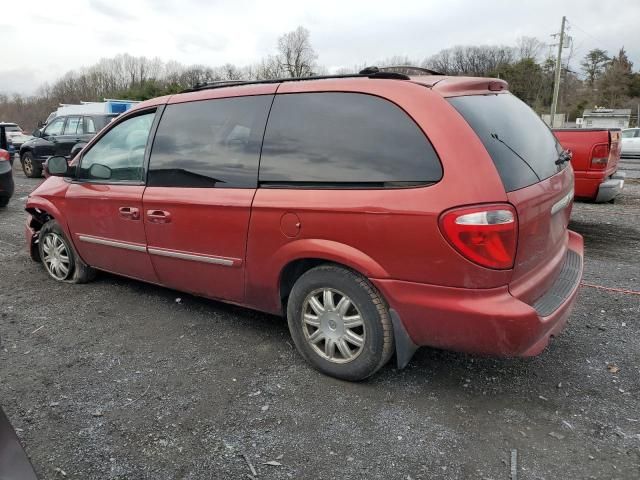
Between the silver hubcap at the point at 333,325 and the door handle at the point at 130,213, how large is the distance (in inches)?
62.4

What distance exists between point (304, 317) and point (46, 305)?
2.53 m

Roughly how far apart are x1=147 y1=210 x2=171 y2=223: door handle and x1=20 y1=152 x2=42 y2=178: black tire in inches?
480

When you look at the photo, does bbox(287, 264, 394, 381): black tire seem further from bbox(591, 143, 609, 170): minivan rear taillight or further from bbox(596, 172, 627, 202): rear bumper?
bbox(596, 172, 627, 202): rear bumper

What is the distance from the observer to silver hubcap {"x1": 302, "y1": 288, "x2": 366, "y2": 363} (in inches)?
113

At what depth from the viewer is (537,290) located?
2656 millimetres

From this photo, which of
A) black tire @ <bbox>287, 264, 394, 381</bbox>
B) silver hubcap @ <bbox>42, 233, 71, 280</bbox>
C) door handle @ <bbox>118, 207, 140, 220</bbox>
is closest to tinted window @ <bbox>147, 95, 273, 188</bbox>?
door handle @ <bbox>118, 207, 140, 220</bbox>

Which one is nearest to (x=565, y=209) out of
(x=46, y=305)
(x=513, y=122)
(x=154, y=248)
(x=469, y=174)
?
(x=513, y=122)

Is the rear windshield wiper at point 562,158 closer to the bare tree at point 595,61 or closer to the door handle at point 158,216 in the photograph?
the door handle at point 158,216

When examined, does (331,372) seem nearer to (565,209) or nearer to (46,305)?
(565,209)

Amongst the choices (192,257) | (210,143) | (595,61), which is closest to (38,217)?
(192,257)

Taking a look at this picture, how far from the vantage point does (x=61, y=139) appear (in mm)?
13805

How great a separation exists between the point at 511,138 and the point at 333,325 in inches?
56.6

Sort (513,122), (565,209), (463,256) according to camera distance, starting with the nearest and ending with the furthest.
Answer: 1. (463,256)
2. (513,122)
3. (565,209)

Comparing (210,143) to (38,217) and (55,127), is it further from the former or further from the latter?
(55,127)
